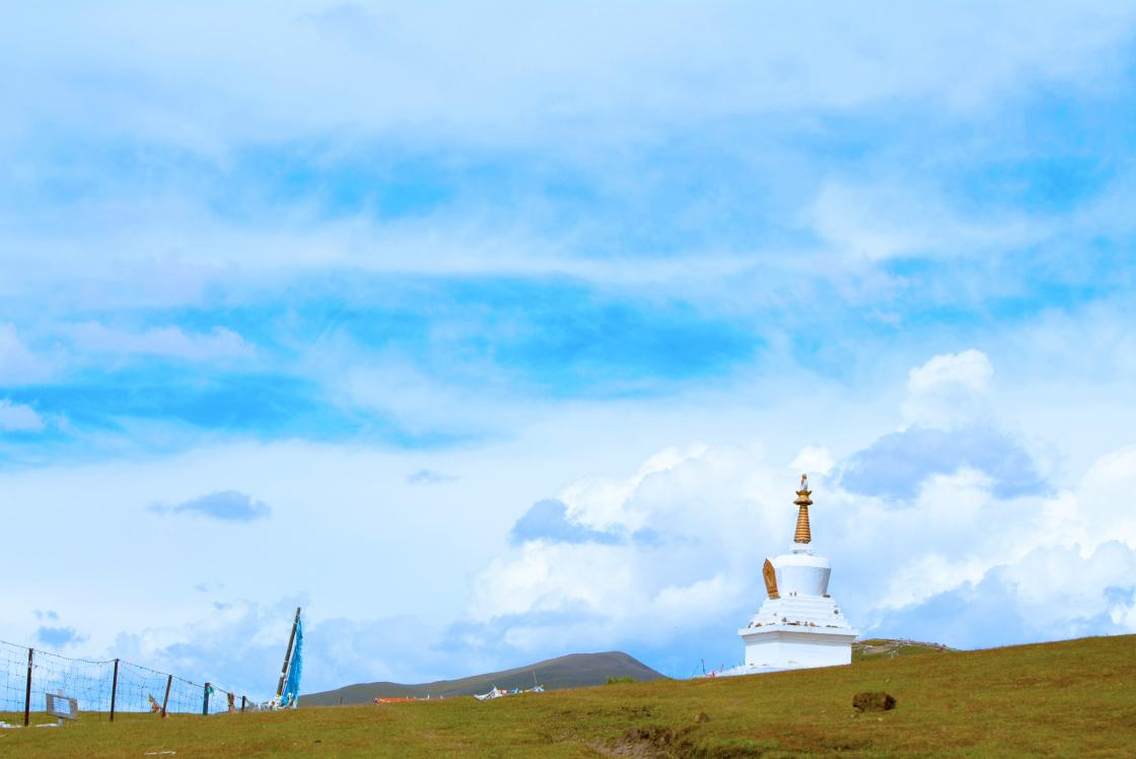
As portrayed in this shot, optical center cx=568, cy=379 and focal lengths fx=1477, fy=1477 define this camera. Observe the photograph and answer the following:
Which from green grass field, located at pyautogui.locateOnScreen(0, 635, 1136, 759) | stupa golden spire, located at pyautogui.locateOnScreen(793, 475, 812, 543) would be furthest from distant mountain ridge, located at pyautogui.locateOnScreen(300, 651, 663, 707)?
green grass field, located at pyautogui.locateOnScreen(0, 635, 1136, 759)

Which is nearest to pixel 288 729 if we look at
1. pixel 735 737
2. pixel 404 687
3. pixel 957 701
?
pixel 735 737

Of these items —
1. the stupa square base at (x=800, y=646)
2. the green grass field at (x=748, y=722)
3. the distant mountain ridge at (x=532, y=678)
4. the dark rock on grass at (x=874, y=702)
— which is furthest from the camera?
the distant mountain ridge at (x=532, y=678)

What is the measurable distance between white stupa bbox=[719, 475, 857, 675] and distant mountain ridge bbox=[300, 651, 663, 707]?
137 ft

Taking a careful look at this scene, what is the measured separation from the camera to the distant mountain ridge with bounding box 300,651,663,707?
103500mm

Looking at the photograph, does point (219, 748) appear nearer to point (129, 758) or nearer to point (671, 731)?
point (129, 758)

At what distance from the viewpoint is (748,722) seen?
35312 mm

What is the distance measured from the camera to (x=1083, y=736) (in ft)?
95.9

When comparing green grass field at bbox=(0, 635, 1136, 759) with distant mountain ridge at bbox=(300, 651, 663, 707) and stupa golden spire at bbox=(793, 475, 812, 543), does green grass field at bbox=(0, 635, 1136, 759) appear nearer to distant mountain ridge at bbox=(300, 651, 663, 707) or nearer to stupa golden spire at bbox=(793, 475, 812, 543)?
stupa golden spire at bbox=(793, 475, 812, 543)

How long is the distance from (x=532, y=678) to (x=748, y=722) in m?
72.2

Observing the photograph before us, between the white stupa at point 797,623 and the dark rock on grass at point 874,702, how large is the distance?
2185 centimetres

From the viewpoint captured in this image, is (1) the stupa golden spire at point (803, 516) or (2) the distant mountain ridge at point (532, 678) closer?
(1) the stupa golden spire at point (803, 516)

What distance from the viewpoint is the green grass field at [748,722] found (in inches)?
1204

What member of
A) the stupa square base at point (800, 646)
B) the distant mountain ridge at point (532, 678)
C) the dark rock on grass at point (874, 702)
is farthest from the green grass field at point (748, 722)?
the distant mountain ridge at point (532, 678)

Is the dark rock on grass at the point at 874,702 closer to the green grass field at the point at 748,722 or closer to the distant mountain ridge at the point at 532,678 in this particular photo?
the green grass field at the point at 748,722
